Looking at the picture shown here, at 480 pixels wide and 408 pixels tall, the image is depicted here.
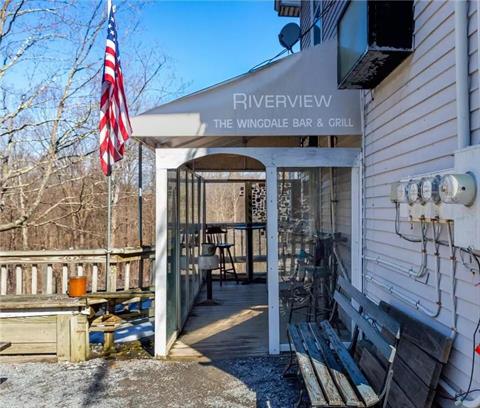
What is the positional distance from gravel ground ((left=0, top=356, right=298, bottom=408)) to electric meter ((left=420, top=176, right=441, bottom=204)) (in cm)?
186

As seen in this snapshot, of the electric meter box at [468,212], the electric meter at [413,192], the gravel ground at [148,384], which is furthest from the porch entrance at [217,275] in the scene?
the electric meter box at [468,212]

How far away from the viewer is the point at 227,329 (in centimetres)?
479

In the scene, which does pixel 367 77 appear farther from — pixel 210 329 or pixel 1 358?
pixel 1 358

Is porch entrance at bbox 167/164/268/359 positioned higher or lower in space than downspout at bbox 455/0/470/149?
lower

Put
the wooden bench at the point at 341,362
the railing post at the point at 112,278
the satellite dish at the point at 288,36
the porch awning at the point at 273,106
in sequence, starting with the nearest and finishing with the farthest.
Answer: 1. the wooden bench at the point at 341,362
2. the porch awning at the point at 273,106
3. the railing post at the point at 112,278
4. the satellite dish at the point at 288,36

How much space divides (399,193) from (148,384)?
8.34 ft

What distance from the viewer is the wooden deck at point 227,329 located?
405 cm

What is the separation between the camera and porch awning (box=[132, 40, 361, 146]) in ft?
12.3

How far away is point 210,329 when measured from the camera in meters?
4.80

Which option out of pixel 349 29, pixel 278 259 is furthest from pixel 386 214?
pixel 349 29

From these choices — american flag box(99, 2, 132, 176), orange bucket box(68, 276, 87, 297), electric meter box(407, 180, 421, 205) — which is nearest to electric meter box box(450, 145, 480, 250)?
electric meter box(407, 180, 421, 205)

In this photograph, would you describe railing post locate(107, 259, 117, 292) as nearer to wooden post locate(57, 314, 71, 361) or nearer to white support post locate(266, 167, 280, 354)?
wooden post locate(57, 314, 71, 361)

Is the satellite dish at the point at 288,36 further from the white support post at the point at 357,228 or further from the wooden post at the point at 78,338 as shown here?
the wooden post at the point at 78,338

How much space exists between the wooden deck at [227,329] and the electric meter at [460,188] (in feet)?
9.08
